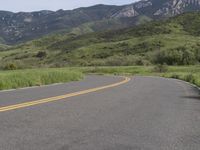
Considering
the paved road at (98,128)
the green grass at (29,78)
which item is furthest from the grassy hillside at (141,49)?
the paved road at (98,128)

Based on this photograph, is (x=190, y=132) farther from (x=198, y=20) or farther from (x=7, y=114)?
(x=198, y=20)

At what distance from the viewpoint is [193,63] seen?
4525 inches

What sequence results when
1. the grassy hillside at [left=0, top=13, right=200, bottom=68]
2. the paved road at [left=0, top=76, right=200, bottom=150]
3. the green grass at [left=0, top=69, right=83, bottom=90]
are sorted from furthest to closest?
the grassy hillside at [left=0, top=13, right=200, bottom=68]
the green grass at [left=0, top=69, right=83, bottom=90]
the paved road at [left=0, top=76, right=200, bottom=150]

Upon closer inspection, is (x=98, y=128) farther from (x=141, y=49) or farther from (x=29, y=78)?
(x=141, y=49)

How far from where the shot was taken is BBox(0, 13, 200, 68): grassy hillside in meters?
119

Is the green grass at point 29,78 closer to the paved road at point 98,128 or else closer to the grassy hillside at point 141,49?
the paved road at point 98,128

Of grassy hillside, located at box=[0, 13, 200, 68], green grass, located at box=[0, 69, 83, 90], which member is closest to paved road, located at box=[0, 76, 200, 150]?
green grass, located at box=[0, 69, 83, 90]

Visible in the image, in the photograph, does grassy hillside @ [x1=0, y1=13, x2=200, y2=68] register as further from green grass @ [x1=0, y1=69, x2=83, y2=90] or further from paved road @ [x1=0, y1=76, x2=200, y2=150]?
paved road @ [x1=0, y1=76, x2=200, y2=150]

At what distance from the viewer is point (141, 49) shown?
141 meters

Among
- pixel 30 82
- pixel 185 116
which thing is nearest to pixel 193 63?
pixel 30 82

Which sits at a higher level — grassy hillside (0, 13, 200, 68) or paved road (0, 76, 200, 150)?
paved road (0, 76, 200, 150)

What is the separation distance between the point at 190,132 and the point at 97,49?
145857 millimetres

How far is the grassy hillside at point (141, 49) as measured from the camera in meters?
119

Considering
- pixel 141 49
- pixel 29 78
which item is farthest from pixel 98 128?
pixel 141 49
